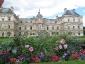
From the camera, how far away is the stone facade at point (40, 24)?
8619cm

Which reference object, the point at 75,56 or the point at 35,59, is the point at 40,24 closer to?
the point at 75,56

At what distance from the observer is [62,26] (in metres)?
91.7

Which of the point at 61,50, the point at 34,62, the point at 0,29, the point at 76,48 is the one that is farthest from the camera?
the point at 0,29

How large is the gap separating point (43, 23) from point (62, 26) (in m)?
4.54

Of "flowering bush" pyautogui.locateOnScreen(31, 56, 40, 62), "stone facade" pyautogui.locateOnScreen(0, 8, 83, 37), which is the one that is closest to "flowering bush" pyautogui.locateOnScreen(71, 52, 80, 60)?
"flowering bush" pyautogui.locateOnScreen(31, 56, 40, 62)

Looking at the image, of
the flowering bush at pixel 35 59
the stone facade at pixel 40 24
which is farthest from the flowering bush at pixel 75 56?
the stone facade at pixel 40 24

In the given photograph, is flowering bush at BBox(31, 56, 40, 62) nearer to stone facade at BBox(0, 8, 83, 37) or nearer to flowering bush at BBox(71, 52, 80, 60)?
flowering bush at BBox(71, 52, 80, 60)

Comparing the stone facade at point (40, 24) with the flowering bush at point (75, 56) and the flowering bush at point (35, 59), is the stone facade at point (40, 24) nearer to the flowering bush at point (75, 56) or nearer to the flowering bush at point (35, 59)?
the flowering bush at point (75, 56)

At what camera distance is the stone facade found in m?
86.2

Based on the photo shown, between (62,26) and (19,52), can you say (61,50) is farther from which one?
(62,26)

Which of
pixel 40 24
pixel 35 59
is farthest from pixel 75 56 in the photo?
pixel 40 24

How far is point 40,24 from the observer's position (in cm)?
9038

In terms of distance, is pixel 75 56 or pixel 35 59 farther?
pixel 75 56

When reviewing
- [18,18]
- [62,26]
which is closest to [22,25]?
[18,18]
